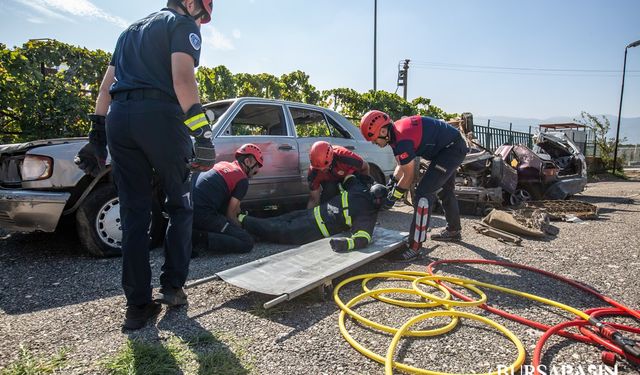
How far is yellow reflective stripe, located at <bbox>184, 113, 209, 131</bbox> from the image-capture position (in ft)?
7.07

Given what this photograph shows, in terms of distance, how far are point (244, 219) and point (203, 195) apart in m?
0.54

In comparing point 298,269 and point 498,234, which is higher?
point 298,269

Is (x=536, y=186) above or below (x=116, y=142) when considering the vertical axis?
below

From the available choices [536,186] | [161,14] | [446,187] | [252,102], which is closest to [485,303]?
[446,187]

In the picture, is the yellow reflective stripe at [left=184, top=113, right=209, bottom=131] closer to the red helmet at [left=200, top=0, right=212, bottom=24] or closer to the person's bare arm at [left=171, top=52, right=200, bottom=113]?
the person's bare arm at [left=171, top=52, right=200, bottom=113]

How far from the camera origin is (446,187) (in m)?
4.52

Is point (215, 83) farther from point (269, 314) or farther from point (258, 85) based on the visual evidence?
point (269, 314)

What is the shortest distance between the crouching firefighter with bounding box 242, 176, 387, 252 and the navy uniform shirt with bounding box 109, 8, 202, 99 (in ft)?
7.32

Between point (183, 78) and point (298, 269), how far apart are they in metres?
1.57

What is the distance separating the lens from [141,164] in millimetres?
2225

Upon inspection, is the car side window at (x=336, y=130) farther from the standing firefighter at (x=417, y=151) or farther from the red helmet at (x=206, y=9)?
the red helmet at (x=206, y=9)

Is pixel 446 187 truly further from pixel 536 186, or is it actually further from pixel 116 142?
pixel 536 186

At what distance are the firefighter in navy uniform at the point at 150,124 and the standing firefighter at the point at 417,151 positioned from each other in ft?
6.44

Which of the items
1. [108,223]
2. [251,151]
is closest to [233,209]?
[251,151]
